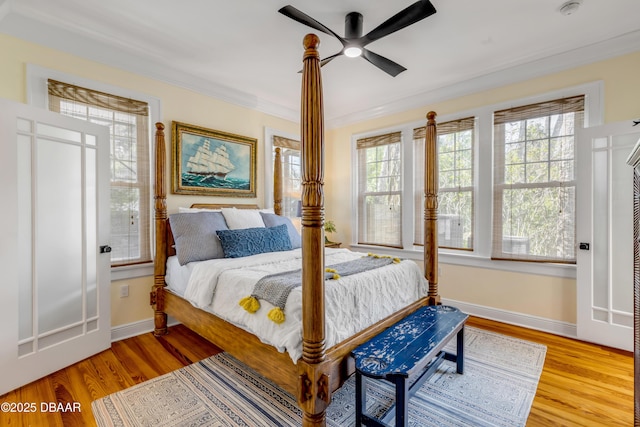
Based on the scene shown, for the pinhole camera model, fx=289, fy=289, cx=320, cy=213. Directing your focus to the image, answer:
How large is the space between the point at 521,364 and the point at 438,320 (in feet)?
2.98

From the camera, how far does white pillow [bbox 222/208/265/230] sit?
10.4 feet

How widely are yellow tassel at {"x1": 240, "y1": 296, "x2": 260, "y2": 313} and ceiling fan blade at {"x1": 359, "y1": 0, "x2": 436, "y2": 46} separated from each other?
2.06 metres

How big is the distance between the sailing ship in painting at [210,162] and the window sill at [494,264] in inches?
96.8

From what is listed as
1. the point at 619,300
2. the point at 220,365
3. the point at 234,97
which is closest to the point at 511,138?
the point at 619,300

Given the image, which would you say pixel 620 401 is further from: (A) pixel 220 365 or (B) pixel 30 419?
(B) pixel 30 419

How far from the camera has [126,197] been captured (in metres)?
2.86

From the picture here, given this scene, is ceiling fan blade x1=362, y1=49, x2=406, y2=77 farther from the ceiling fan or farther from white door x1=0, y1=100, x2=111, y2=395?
A: white door x1=0, y1=100, x2=111, y2=395

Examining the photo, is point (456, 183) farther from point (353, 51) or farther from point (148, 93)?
point (148, 93)

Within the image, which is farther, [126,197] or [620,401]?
[126,197]

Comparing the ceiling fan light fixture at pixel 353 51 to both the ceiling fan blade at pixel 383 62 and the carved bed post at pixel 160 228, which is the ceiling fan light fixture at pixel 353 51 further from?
the carved bed post at pixel 160 228

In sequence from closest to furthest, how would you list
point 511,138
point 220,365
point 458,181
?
point 220,365, point 511,138, point 458,181

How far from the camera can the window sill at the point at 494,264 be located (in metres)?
2.89

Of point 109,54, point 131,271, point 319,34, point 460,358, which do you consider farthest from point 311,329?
point 109,54

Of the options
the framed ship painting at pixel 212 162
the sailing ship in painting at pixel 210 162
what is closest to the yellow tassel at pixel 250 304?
the framed ship painting at pixel 212 162
